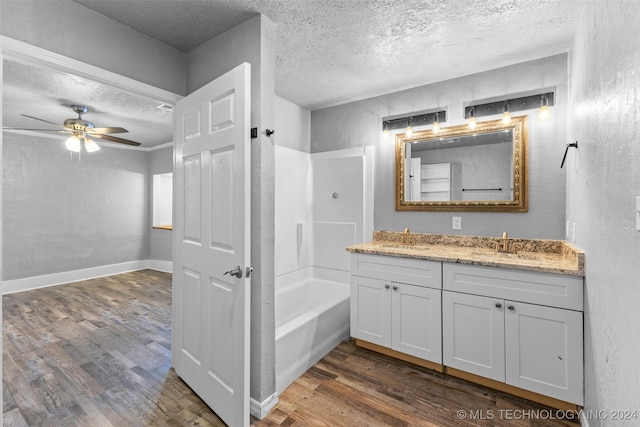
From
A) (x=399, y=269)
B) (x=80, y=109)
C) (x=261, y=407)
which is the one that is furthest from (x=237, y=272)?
(x=80, y=109)

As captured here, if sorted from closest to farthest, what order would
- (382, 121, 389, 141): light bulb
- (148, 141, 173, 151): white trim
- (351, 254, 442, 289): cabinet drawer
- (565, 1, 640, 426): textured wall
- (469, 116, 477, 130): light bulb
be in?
(565, 1, 640, 426): textured wall
(351, 254, 442, 289): cabinet drawer
(469, 116, 477, 130): light bulb
(382, 121, 389, 141): light bulb
(148, 141, 173, 151): white trim

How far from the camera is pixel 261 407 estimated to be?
176cm

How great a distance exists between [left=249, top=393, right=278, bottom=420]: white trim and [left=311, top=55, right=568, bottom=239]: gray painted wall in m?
1.91

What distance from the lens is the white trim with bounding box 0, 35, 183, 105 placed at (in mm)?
1434

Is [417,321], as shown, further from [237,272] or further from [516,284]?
[237,272]

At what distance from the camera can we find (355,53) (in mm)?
2260

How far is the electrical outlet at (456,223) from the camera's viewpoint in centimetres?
266

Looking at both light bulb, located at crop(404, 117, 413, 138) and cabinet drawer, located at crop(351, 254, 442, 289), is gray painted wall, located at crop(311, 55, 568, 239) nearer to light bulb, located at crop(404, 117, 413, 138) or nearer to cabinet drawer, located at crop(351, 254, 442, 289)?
light bulb, located at crop(404, 117, 413, 138)

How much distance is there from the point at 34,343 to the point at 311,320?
8.64ft

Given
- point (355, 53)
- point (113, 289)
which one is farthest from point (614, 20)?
point (113, 289)

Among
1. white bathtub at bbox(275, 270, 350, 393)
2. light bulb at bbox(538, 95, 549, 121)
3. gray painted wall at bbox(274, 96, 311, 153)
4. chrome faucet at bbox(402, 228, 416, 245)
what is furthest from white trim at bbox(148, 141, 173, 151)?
light bulb at bbox(538, 95, 549, 121)

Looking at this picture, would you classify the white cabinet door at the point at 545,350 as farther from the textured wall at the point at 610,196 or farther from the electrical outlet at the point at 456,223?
the electrical outlet at the point at 456,223

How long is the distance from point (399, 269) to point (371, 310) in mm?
451

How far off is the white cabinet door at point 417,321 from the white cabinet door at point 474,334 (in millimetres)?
57
